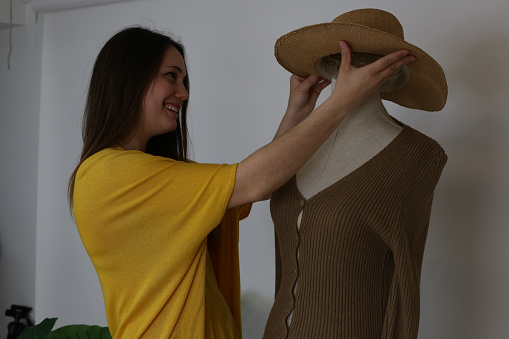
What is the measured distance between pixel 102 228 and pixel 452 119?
45.9 inches

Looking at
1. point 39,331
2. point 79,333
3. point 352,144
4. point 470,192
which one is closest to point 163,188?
point 352,144

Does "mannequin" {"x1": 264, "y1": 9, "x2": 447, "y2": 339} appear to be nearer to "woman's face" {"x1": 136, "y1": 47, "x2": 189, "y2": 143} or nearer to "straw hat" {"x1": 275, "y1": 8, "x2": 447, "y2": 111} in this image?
"straw hat" {"x1": 275, "y1": 8, "x2": 447, "y2": 111}

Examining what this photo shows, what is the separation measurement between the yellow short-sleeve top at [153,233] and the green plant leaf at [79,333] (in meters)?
0.79

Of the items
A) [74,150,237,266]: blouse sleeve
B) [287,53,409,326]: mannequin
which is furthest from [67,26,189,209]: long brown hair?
[287,53,409,326]: mannequin

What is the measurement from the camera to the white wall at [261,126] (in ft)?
6.17

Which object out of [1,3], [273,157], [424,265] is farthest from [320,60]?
[1,3]

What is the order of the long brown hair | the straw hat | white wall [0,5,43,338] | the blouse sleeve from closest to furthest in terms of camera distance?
the straw hat < the blouse sleeve < the long brown hair < white wall [0,5,43,338]

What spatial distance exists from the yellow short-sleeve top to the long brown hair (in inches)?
3.9

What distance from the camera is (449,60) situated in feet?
6.39

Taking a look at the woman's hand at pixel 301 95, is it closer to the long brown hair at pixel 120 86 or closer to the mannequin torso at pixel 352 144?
the mannequin torso at pixel 352 144

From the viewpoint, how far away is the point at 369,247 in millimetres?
1342

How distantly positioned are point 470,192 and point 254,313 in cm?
105

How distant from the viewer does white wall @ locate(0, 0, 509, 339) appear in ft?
6.17

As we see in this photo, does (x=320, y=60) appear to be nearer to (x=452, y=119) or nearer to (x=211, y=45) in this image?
(x=452, y=119)
